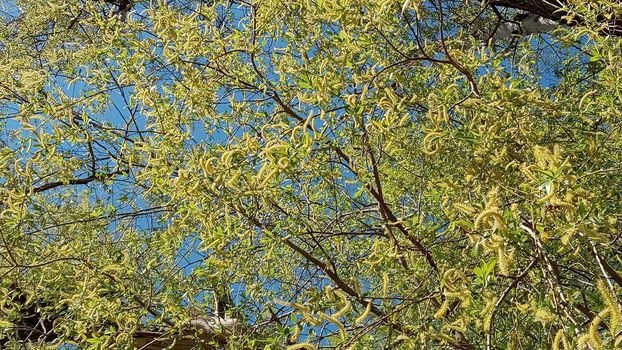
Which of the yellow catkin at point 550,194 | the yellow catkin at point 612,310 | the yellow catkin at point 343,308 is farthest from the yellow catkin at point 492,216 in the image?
the yellow catkin at point 343,308

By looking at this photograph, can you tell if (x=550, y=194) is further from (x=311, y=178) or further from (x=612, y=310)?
(x=311, y=178)

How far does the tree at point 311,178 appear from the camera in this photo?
1729 millimetres

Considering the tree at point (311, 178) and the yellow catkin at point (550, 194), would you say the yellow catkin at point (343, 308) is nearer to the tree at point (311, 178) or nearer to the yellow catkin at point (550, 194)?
the tree at point (311, 178)

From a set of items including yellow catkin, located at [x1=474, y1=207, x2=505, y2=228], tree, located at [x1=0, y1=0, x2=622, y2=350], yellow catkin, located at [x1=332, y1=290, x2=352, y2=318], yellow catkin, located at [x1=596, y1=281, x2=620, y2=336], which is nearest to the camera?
yellow catkin, located at [x1=596, y1=281, x2=620, y2=336]

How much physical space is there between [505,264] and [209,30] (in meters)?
1.71

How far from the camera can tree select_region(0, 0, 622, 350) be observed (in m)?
1.73

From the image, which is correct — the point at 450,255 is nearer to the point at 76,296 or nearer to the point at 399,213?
the point at 399,213

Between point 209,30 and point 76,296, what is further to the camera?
point 209,30

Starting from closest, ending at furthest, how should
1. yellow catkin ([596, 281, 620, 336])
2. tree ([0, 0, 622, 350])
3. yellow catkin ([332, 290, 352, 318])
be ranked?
1. yellow catkin ([596, 281, 620, 336])
2. yellow catkin ([332, 290, 352, 318])
3. tree ([0, 0, 622, 350])

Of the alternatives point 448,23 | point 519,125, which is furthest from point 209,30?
point 448,23

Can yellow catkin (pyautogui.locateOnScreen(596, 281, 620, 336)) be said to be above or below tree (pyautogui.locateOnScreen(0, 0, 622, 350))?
below

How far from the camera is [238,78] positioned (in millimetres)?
2336

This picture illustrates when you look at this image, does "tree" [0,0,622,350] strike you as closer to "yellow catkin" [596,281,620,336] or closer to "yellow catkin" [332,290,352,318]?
"yellow catkin" [332,290,352,318]

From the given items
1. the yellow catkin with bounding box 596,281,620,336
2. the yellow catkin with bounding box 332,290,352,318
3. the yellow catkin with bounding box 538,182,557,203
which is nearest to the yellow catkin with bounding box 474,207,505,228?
the yellow catkin with bounding box 538,182,557,203
